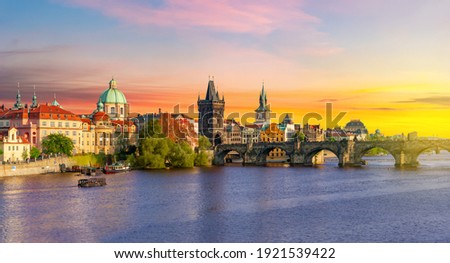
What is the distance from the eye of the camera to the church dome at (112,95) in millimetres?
116250

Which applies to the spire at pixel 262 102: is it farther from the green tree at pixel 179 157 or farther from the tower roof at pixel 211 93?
the green tree at pixel 179 157

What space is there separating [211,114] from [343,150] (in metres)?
47.0

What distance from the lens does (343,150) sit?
9044cm

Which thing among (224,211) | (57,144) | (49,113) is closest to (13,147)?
(57,144)


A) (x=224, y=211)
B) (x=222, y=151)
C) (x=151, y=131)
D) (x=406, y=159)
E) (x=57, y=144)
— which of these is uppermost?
(x=151, y=131)

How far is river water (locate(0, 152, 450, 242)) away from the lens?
31.2 m

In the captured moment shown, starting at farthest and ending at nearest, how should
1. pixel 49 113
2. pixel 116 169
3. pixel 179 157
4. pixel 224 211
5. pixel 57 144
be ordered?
pixel 179 157
pixel 49 113
pixel 57 144
pixel 116 169
pixel 224 211

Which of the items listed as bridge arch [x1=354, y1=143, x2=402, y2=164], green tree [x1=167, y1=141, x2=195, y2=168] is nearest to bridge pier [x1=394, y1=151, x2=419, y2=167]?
bridge arch [x1=354, y1=143, x2=402, y2=164]

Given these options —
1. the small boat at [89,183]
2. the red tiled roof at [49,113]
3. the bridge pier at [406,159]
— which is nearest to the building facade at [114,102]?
the red tiled roof at [49,113]

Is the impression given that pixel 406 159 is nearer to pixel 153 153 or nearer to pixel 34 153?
pixel 153 153

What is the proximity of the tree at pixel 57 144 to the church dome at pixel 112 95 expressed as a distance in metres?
38.2

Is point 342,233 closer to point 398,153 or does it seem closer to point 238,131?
→ point 398,153

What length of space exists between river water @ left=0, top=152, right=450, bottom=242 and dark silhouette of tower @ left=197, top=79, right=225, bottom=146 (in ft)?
232

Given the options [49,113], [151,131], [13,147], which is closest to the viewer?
[13,147]
